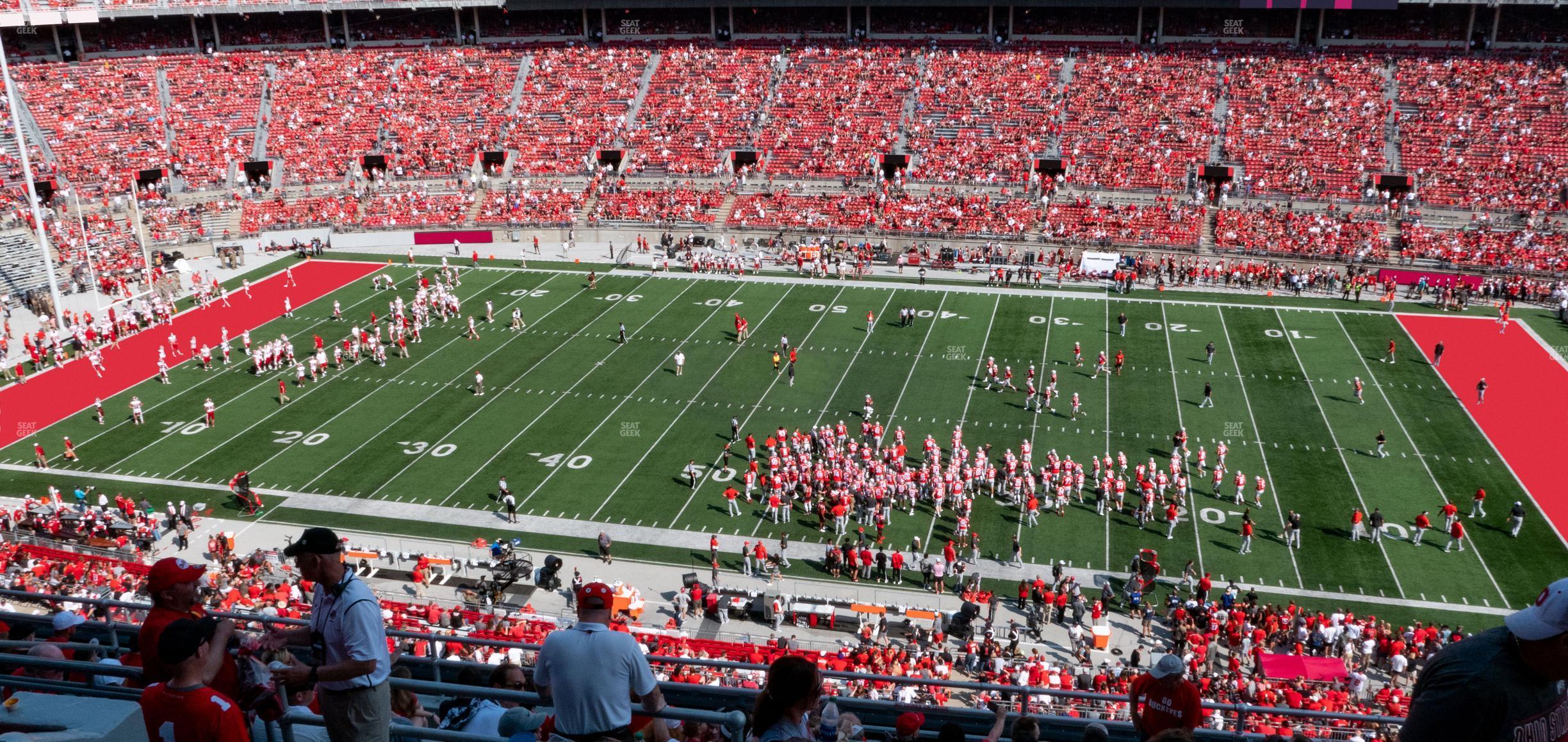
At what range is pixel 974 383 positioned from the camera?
105ft

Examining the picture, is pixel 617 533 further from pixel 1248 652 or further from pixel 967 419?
pixel 1248 652

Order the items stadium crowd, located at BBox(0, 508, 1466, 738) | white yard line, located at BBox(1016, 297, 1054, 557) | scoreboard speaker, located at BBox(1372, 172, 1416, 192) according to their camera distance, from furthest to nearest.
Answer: scoreboard speaker, located at BBox(1372, 172, 1416, 192)
white yard line, located at BBox(1016, 297, 1054, 557)
stadium crowd, located at BBox(0, 508, 1466, 738)

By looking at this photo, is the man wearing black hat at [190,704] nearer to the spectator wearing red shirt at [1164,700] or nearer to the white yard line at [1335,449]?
the spectator wearing red shirt at [1164,700]

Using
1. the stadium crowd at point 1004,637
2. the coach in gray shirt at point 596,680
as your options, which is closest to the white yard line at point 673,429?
the stadium crowd at point 1004,637

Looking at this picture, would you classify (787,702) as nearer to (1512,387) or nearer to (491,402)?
(491,402)

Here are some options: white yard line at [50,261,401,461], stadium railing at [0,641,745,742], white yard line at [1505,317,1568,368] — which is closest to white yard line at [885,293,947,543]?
white yard line at [1505,317,1568,368]

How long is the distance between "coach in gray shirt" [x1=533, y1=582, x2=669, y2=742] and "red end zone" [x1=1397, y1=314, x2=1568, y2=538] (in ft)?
80.8

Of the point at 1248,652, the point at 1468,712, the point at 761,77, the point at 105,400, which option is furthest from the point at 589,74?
the point at 1468,712

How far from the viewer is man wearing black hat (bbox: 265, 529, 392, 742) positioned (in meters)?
5.73

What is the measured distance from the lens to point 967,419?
2956 cm

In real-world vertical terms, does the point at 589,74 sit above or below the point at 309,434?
above

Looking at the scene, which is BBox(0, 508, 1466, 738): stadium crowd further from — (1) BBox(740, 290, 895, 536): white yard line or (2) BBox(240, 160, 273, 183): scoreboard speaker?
(2) BBox(240, 160, 273, 183): scoreboard speaker

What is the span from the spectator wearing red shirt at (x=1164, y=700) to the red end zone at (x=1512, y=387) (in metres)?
20.9

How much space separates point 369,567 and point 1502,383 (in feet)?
95.9
